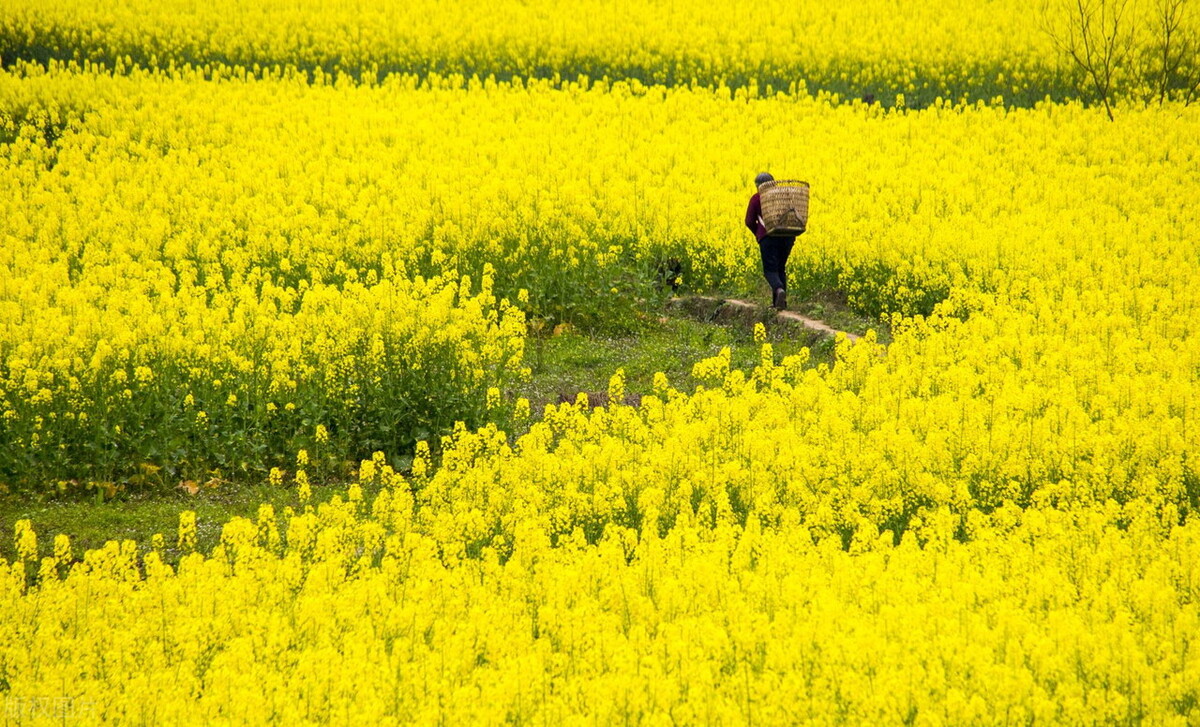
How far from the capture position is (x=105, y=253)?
44.8 ft

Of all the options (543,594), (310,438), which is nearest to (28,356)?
(310,438)

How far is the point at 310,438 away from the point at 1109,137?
16.6m

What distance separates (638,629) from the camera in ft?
18.2

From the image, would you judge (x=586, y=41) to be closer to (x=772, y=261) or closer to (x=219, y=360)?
(x=772, y=261)

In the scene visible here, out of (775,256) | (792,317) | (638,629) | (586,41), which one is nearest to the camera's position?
(638,629)

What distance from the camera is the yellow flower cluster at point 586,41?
1025 inches

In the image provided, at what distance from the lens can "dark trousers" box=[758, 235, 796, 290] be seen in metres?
13.2

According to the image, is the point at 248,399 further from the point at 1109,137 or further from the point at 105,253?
the point at 1109,137

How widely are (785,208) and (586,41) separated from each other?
55.9ft

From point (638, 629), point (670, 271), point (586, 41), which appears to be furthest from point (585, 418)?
point (586, 41)

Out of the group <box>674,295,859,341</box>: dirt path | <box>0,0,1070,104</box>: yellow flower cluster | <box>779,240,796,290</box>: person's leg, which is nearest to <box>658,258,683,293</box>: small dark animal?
<box>674,295,859,341</box>: dirt path

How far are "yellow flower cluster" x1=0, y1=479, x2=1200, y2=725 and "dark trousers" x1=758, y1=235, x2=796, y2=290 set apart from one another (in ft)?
21.1

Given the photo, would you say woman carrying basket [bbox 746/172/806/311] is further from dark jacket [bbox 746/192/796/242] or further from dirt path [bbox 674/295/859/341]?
dirt path [bbox 674/295/859/341]

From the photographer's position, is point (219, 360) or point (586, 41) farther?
point (586, 41)
